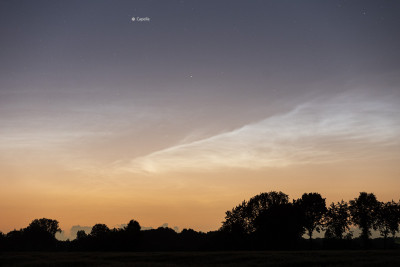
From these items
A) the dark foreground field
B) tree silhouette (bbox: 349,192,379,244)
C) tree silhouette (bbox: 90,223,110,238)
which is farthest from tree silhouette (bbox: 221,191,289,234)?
the dark foreground field

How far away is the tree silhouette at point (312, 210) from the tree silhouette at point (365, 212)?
10099 mm

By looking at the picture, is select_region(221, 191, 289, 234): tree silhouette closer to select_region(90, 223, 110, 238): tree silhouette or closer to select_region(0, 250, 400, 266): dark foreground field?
select_region(90, 223, 110, 238): tree silhouette

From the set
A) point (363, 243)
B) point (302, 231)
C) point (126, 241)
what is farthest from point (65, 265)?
point (363, 243)

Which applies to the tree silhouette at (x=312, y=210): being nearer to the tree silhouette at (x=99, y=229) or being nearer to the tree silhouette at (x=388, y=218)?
the tree silhouette at (x=388, y=218)

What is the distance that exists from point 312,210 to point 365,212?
16.9 meters

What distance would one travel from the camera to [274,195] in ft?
440

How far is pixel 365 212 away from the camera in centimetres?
12181

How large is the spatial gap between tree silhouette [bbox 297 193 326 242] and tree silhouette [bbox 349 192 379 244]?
10099mm

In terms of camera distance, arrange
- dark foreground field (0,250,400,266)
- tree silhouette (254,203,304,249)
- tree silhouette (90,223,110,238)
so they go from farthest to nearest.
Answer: tree silhouette (90,223,110,238)
tree silhouette (254,203,304,249)
dark foreground field (0,250,400,266)

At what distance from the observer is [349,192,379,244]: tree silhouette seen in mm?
120375

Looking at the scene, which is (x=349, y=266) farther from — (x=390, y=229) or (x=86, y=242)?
(x=86, y=242)

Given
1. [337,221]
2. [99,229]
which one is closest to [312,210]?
[337,221]

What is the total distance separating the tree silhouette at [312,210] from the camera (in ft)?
396

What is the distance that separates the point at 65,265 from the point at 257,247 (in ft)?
232
